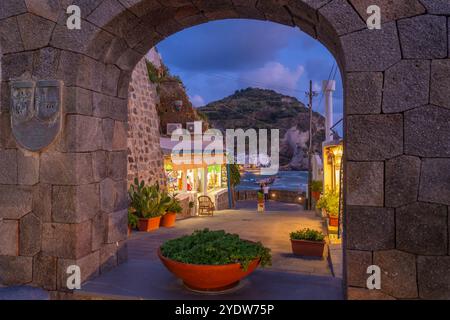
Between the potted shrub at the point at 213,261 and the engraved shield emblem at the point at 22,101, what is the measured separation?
6.75 feet

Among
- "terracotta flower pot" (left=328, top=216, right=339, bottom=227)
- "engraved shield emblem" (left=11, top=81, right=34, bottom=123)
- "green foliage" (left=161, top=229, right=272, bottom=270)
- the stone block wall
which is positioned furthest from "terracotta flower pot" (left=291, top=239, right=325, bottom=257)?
the stone block wall

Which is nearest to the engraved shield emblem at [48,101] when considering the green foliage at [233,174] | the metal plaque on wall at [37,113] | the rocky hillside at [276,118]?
the metal plaque on wall at [37,113]

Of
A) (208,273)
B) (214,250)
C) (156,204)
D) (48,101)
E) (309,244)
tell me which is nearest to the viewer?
(208,273)

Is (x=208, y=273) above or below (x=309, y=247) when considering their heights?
above

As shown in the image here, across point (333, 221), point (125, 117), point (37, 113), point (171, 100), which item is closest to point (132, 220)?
point (125, 117)

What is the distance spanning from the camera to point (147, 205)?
8547 millimetres

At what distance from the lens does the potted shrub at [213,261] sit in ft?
11.3

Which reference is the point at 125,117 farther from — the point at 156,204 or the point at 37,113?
the point at 156,204

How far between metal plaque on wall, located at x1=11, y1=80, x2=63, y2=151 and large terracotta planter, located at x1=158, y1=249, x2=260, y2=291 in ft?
5.91

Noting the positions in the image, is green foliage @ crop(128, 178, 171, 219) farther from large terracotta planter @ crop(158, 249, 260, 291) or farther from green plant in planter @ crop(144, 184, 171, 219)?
large terracotta planter @ crop(158, 249, 260, 291)

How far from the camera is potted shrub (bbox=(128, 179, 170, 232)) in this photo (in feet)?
27.7

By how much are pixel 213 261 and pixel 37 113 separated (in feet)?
7.89
